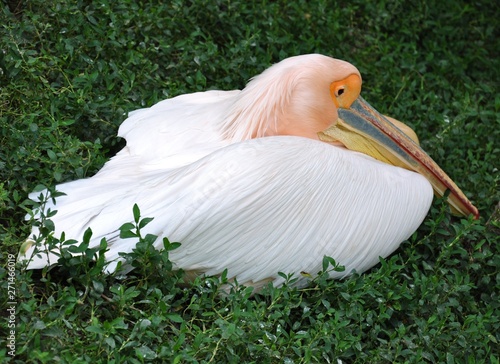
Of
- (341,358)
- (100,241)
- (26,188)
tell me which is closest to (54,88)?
(26,188)

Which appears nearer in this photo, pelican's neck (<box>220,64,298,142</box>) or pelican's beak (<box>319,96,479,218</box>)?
pelican's neck (<box>220,64,298,142</box>)

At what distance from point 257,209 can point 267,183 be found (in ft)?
0.39

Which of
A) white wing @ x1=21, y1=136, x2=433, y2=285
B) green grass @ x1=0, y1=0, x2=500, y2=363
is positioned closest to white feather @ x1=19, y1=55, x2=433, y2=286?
white wing @ x1=21, y1=136, x2=433, y2=285

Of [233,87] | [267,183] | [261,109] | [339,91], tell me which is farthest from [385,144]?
[233,87]

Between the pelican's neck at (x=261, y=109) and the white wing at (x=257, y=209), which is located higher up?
the pelican's neck at (x=261, y=109)

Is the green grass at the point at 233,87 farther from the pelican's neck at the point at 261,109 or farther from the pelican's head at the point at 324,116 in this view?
the pelican's neck at the point at 261,109

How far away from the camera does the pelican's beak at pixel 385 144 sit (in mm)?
4484

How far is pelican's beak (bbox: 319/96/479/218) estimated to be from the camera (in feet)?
14.7

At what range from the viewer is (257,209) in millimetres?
3775

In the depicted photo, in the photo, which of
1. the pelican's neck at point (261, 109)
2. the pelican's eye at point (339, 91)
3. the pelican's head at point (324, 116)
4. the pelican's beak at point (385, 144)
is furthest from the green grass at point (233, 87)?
the pelican's eye at point (339, 91)

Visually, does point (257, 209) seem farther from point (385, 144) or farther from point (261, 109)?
point (385, 144)

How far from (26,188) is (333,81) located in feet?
5.01

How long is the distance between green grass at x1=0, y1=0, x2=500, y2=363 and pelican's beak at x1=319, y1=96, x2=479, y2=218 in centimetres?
12

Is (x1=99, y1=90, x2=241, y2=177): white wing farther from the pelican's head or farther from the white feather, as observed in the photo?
the pelican's head
